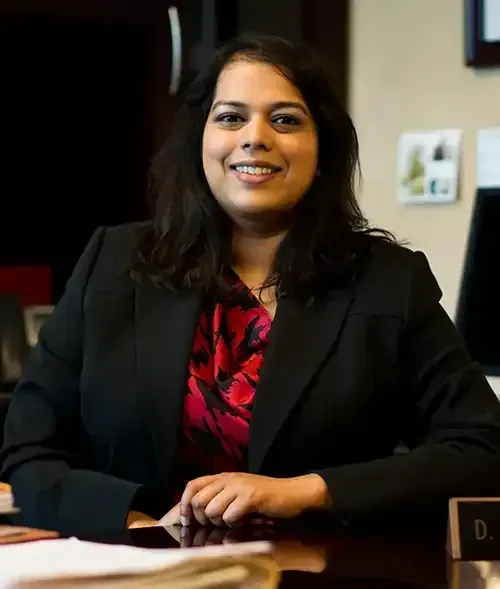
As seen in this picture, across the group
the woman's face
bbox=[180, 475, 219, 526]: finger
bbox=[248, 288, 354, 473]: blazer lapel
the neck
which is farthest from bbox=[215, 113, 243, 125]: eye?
bbox=[180, 475, 219, 526]: finger

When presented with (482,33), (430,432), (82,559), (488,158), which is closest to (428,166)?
(488,158)

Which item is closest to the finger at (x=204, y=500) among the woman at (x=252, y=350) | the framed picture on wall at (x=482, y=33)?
the woman at (x=252, y=350)

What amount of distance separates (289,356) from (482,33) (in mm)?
1206

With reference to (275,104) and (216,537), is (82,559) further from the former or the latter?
(275,104)

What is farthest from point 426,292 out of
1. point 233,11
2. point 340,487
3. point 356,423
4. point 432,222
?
point 233,11

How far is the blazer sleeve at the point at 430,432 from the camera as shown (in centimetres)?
125

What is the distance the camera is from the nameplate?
98cm

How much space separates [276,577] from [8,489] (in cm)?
51

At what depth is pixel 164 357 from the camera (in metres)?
1.40

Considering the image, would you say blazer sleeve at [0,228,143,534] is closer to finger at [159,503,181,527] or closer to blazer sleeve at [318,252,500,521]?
finger at [159,503,181,527]

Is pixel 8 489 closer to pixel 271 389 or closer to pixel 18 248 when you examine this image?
pixel 271 389

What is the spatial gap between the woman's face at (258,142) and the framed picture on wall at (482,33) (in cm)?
94

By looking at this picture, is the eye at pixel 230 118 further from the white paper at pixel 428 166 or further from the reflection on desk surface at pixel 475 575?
the white paper at pixel 428 166

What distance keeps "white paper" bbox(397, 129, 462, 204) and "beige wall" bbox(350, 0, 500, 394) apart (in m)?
0.02
